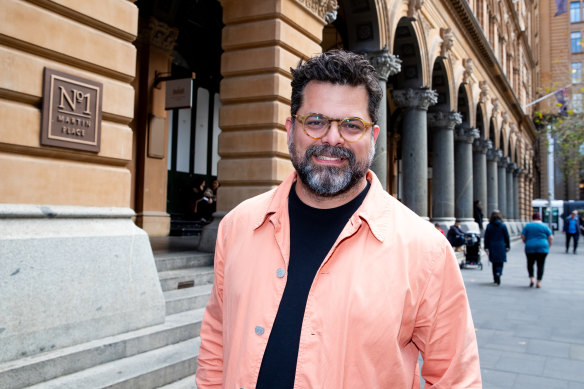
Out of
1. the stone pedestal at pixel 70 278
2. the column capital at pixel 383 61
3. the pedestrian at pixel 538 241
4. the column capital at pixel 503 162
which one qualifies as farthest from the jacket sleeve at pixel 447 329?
the column capital at pixel 503 162

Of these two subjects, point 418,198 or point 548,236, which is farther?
point 418,198

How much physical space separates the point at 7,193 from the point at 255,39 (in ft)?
16.5

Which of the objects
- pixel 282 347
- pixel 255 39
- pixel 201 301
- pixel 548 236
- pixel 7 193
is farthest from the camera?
pixel 548 236

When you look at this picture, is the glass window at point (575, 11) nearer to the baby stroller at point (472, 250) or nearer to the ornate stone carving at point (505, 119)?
the ornate stone carving at point (505, 119)

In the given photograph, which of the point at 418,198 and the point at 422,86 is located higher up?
the point at 422,86

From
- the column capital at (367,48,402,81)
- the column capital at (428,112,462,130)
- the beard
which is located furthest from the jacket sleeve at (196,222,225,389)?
the column capital at (428,112,462,130)

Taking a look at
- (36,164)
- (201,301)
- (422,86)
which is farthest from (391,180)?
(36,164)

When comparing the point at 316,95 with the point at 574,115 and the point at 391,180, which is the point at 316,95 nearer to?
the point at 391,180

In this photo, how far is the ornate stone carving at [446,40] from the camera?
54.9ft

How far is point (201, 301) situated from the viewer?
588cm

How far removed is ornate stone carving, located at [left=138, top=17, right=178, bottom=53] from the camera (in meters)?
11.3

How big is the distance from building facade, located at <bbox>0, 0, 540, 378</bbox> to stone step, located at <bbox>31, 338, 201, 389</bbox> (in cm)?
37

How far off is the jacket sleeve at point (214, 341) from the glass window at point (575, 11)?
68.2m

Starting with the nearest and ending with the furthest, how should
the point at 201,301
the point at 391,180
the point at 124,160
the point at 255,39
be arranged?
1. the point at 124,160
2. the point at 201,301
3. the point at 255,39
4. the point at 391,180
